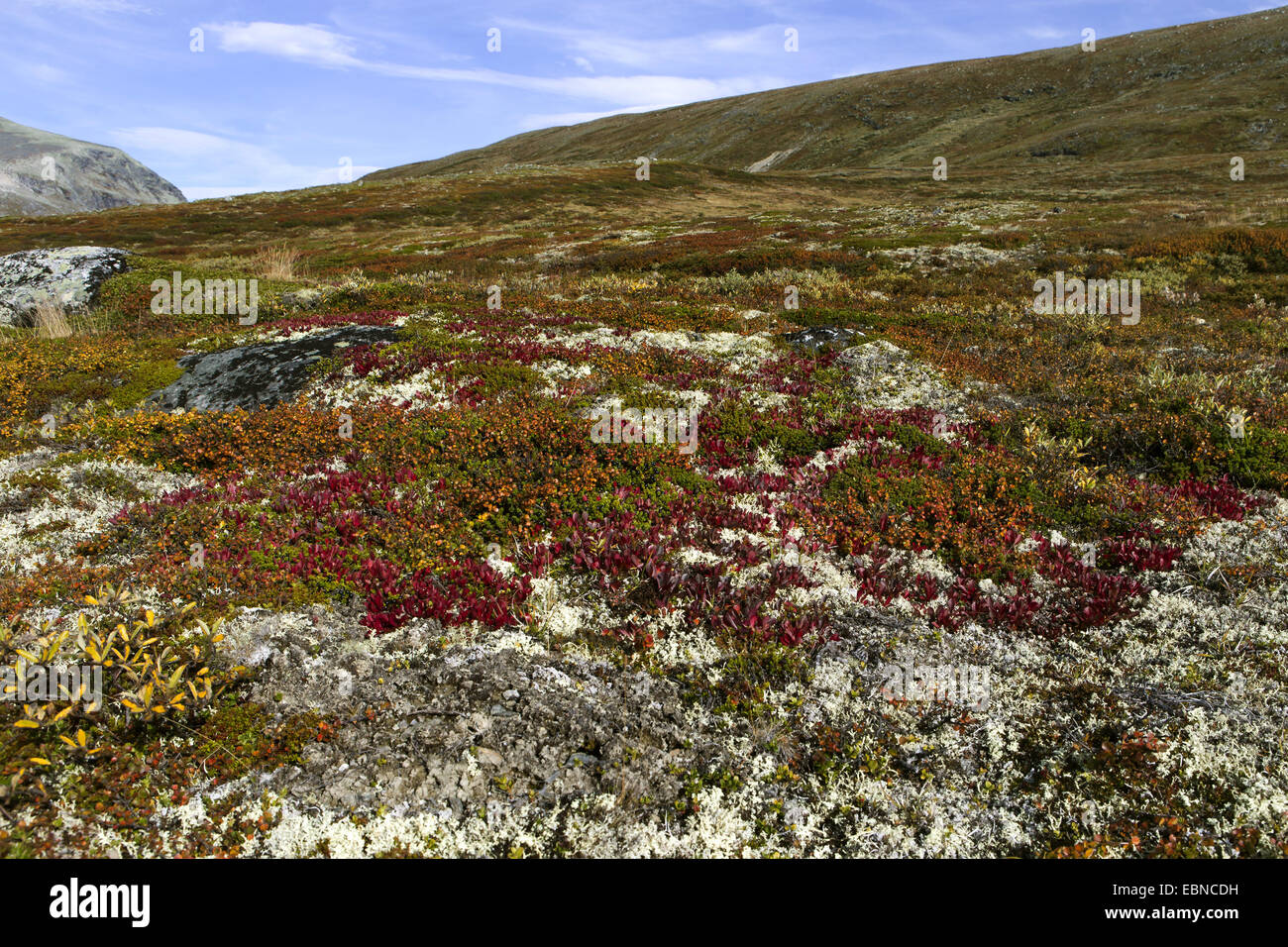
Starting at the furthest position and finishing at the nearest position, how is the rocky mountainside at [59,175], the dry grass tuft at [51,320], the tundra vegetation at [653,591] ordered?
the rocky mountainside at [59,175] → the dry grass tuft at [51,320] → the tundra vegetation at [653,591]

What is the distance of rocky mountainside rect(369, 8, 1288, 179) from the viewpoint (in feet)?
287

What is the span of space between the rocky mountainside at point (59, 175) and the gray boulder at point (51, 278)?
16035 centimetres

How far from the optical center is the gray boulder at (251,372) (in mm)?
11805

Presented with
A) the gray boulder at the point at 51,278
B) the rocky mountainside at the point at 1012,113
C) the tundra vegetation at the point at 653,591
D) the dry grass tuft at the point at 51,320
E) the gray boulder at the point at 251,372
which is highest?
the rocky mountainside at the point at 1012,113

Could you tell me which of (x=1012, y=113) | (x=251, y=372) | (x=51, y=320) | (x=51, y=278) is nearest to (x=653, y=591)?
(x=251, y=372)

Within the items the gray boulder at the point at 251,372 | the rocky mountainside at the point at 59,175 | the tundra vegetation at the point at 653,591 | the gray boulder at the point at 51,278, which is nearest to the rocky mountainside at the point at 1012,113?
the rocky mountainside at the point at 59,175

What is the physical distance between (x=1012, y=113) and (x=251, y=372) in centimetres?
14360

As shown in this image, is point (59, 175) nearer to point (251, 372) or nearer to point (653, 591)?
point (251, 372)

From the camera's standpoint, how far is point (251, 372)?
41.4ft

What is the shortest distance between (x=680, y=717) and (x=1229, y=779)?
14.2 ft

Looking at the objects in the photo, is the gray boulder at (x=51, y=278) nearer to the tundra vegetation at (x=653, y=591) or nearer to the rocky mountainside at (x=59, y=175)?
the tundra vegetation at (x=653, y=591)

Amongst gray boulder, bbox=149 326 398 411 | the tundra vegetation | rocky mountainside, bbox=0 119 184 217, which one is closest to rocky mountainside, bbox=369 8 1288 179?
rocky mountainside, bbox=0 119 184 217

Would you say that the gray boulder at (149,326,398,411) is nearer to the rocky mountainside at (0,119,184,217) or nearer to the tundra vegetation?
the tundra vegetation
